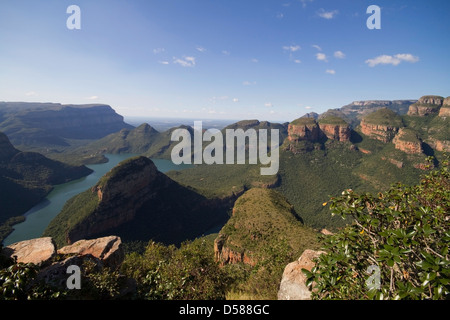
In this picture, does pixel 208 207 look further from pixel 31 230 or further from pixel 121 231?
pixel 31 230

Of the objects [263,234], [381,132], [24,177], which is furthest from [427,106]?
[24,177]

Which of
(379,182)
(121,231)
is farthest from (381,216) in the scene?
(379,182)

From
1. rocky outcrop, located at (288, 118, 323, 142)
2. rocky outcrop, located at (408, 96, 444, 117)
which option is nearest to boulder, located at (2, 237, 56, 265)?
rocky outcrop, located at (288, 118, 323, 142)

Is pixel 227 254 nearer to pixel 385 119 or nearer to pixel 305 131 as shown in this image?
pixel 305 131

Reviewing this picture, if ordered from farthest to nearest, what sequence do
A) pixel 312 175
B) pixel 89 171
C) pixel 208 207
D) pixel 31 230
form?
pixel 89 171
pixel 312 175
pixel 208 207
pixel 31 230

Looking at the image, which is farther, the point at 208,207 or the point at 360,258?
the point at 208,207

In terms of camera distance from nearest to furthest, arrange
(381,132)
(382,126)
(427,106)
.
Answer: (382,126) < (381,132) < (427,106)
